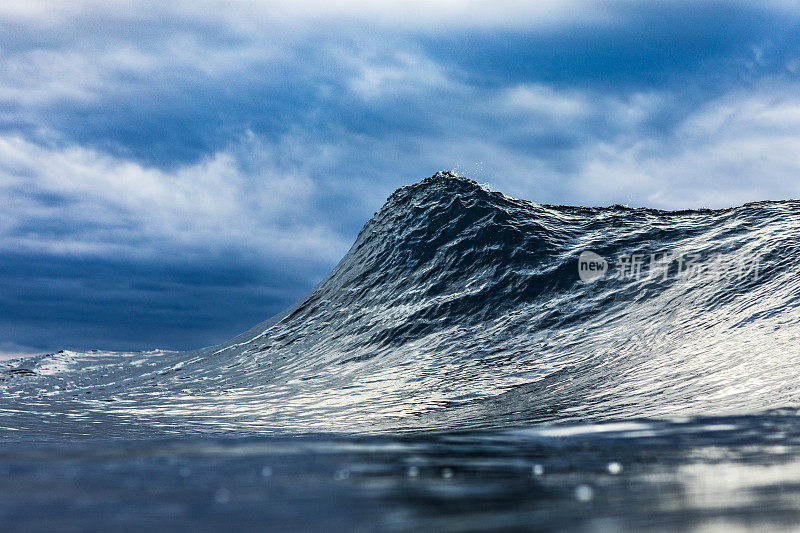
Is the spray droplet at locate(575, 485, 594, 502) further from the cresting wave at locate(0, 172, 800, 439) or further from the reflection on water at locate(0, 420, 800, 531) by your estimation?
the cresting wave at locate(0, 172, 800, 439)

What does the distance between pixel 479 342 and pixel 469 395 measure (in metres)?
5.52

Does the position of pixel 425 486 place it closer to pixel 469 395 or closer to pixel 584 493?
pixel 584 493

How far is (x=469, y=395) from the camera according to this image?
17609mm

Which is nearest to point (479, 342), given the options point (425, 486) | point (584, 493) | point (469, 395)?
point (469, 395)

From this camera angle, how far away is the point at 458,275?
2808cm

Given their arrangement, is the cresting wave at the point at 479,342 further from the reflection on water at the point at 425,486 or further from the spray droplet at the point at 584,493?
the spray droplet at the point at 584,493

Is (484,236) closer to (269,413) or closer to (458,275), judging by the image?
(458,275)

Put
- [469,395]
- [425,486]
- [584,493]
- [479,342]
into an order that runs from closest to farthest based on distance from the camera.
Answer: [584,493]
[425,486]
[469,395]
[479,342]

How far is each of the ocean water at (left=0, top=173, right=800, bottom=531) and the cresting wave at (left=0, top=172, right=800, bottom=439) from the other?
0.40ft

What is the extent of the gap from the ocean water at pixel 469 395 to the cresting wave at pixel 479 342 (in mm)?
123

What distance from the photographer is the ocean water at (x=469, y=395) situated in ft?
13.3

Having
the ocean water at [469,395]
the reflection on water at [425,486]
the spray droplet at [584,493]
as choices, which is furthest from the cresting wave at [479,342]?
the spray droplet at [584,493]

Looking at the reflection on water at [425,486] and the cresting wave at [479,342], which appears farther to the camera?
the cresting wave at [479,342]

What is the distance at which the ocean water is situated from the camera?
4051 mm
